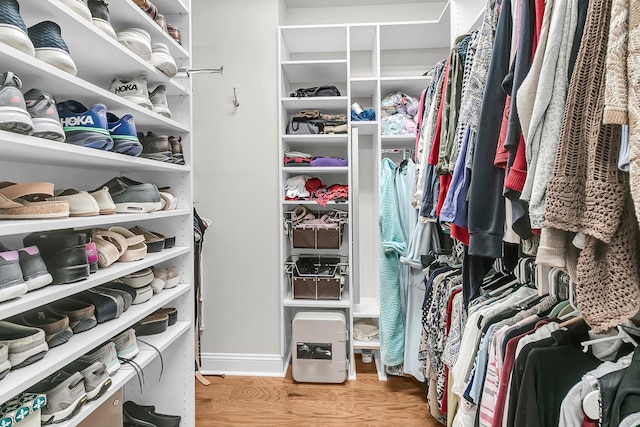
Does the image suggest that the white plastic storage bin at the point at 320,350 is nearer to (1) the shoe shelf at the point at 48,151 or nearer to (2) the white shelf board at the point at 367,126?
(2) the white shelf board at the point at 367,126

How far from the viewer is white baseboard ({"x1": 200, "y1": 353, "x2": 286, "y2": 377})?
8.18 feet

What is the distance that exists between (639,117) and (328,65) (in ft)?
6.96

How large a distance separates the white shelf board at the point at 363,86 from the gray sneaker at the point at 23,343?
2.12 metres

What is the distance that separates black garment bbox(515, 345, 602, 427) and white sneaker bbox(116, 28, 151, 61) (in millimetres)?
1598

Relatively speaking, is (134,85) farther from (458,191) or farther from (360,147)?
(360,147)

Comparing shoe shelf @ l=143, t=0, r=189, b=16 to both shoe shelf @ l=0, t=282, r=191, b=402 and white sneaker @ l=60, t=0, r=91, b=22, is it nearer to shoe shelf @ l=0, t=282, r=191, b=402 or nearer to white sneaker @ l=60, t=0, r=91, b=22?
white sneaker @ l=60, t=0, r=91, b=22

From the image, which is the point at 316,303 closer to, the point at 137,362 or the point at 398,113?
the point at 137,362

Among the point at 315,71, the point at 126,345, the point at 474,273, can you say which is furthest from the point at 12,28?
the point at 315,71

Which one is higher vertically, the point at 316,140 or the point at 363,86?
the point at 363,86

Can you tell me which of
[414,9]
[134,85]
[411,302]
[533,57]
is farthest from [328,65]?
[533,57]

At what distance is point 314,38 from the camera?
2.57 metres

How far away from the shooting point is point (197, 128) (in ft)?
8.38

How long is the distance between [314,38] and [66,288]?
2181 millimetres

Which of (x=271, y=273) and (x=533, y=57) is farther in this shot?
(x=271, y=273)
